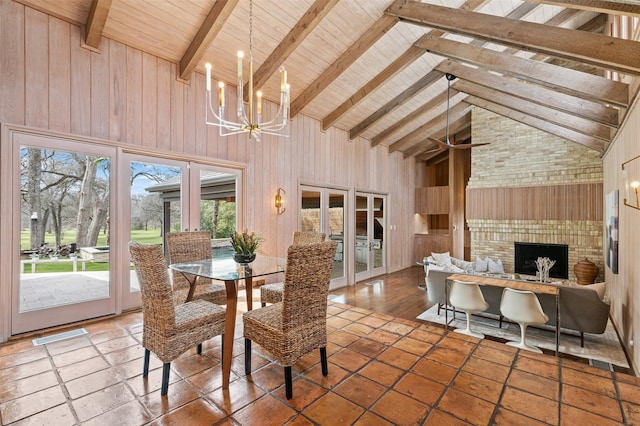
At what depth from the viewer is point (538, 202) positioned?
291 inches

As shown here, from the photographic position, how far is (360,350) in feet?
9.16

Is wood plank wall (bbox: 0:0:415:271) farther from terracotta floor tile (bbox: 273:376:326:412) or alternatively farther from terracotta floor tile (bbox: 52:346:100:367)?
terracotta floor tile (bbox: 273:376:326:412)

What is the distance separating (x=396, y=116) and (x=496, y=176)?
334 cm

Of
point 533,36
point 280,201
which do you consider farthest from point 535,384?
point 280,201

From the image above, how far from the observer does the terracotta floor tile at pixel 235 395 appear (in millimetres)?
1983

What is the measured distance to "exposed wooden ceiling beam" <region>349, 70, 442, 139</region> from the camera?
19.6 feet

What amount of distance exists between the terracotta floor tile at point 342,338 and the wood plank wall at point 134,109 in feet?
8.20

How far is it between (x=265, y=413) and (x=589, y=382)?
2.43m

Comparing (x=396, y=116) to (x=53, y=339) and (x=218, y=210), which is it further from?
(x=53, y=339)

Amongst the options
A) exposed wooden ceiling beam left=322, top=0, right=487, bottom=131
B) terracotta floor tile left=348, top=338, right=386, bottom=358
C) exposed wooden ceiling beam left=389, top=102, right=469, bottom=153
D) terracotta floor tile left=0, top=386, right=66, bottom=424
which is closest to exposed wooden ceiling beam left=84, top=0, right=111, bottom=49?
terracotta floor tile left=0, top=386, right=66, bottom=424

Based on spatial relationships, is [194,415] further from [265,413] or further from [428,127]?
[428,127]

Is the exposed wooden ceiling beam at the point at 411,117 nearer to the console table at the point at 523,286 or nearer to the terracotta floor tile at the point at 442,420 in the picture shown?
the console table at the point at 523,286

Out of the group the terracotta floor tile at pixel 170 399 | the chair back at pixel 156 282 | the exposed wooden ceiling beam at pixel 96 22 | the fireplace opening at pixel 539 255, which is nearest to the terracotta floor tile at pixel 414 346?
the terracotta floor tile at pixel 170 399

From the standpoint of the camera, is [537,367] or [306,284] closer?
[306,284]
